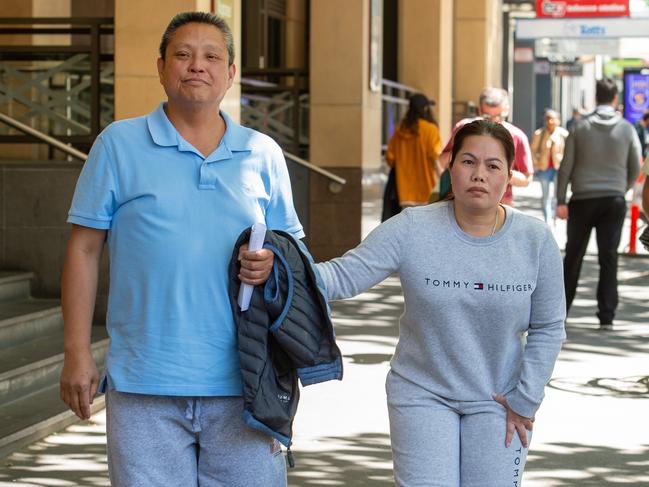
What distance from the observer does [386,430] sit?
812cm

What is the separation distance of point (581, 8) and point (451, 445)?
113ft

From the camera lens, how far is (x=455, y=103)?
2964cm

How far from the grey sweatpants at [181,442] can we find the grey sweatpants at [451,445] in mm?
587

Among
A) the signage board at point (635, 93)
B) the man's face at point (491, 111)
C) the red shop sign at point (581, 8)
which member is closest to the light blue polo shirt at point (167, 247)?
the man's face at point (491, 111)

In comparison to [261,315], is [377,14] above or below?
above

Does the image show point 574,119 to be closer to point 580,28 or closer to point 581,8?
point 580,28

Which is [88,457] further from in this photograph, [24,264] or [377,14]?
[377,14]

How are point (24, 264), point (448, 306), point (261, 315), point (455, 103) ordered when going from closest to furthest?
1. point (261, 315)
2. point (448, 306)
3. point (24, 264)
4. point (455, 103)

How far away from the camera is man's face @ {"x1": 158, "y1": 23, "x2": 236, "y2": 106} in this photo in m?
3.86

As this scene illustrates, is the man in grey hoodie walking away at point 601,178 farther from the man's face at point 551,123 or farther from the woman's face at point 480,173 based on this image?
the man's face at point 551,123

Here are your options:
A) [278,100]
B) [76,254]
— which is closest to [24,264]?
[278,100]

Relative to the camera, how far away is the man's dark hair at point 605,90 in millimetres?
12086

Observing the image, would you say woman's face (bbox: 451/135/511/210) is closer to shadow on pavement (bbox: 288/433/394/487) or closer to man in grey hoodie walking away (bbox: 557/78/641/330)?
shadow on pavement (bbox: 288/433/394/487)

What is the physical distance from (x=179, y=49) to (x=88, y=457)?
385 cm
